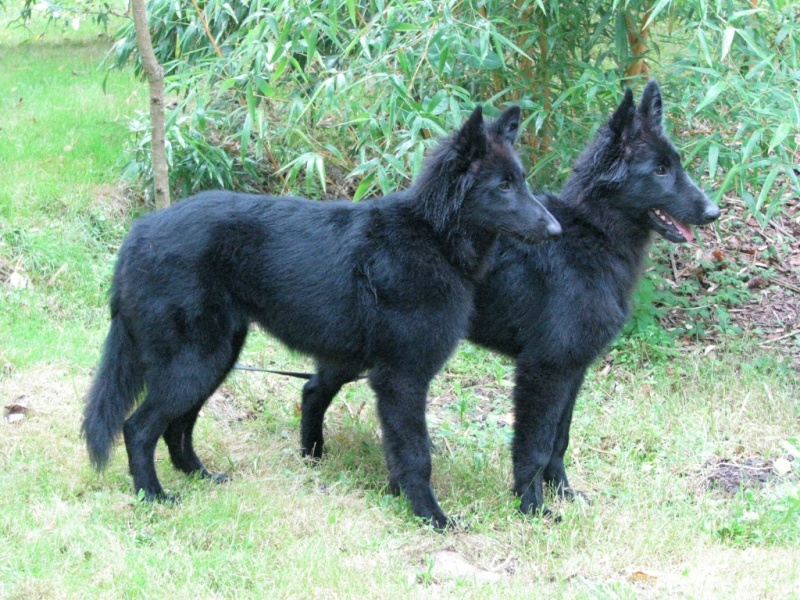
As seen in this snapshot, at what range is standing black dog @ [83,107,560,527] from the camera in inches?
151

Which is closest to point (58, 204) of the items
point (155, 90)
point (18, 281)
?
point (18, 281)

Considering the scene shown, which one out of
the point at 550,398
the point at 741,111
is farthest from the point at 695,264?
the point at 550,398

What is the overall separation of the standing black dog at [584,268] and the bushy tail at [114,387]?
1608mm

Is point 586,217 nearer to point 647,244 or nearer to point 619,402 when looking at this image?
point 647,244

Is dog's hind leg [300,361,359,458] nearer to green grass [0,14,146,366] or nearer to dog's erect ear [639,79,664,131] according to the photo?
green grass [0,14,146,366]

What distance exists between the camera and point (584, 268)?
4027mm

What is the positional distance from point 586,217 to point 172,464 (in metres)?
2.20

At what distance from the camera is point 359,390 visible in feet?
17.9

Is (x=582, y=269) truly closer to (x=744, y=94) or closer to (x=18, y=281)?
(x=744, y=94)

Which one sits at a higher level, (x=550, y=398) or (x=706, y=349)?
(x=550, y=398)

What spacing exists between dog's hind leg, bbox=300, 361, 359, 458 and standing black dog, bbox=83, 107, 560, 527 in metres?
0.47

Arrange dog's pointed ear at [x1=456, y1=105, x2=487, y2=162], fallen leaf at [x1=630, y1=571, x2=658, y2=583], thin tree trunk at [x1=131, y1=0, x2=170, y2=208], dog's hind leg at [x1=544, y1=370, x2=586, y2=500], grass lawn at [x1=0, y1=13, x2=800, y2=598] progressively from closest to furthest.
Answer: grass lawn at [x1=0, y1=13, x2=800, y2=598] → fallen leaf at [x1=630, y1=571, x2=658, y2=583] → dog's pointed ear at [x1=456, y1=105, x2=487, y2=162] → dog's hind leg at [x1=544, y1=370, x2=586, y2=500] → thin tree trunk at [x1=131, y1=0, x2=170, y2=208]

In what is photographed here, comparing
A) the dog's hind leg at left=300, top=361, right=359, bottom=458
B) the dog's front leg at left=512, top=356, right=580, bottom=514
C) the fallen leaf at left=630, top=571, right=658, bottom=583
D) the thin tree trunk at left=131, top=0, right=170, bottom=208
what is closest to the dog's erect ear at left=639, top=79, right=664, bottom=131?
the dog's front leg at left=512, top=356, right=580, bottom=514

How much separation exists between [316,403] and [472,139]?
155 centimetres
